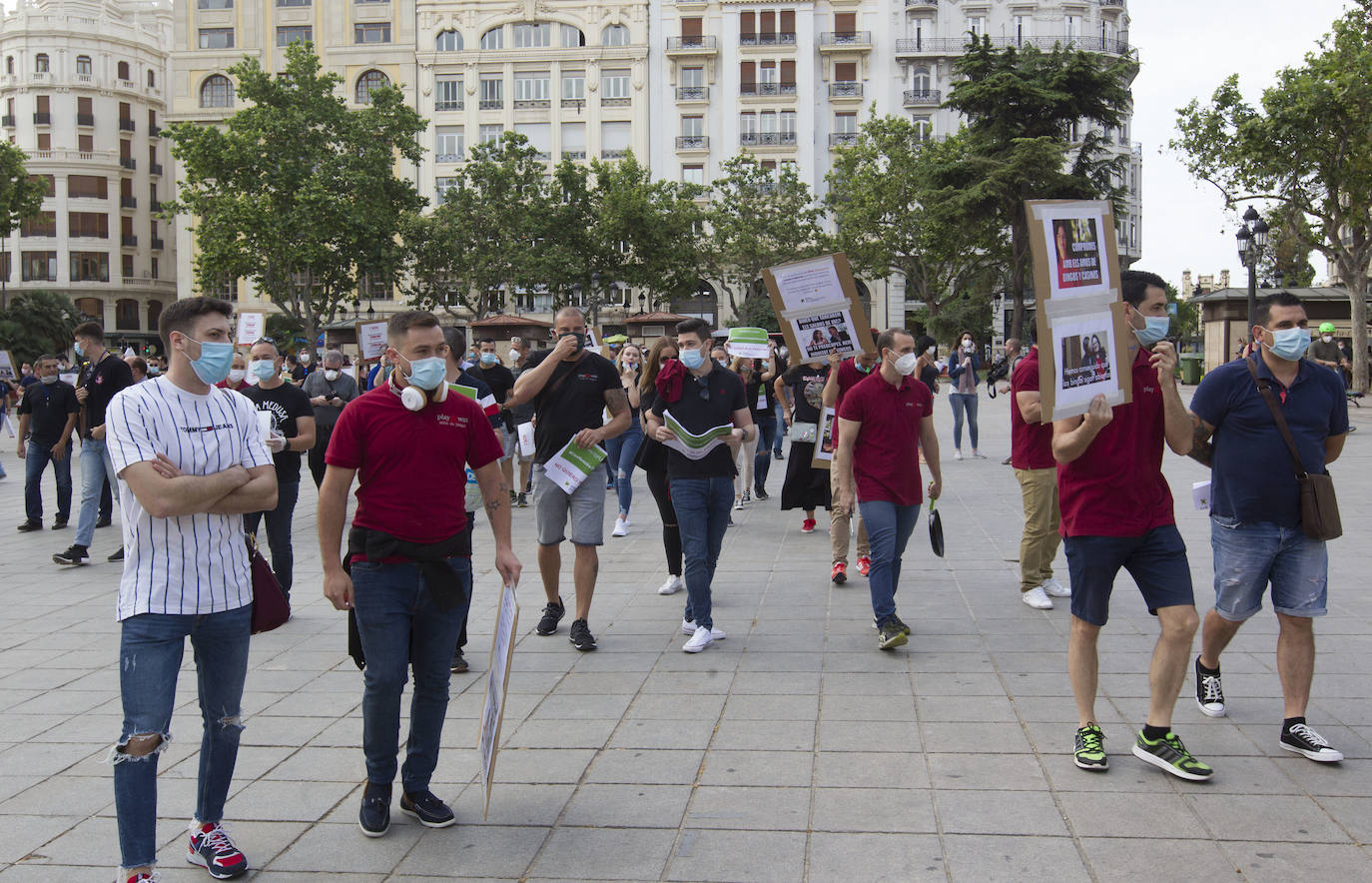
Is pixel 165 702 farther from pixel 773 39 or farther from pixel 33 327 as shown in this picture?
pixel 773 39

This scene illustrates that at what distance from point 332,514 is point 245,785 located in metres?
1.27

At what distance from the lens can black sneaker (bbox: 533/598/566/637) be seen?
23.6 feet

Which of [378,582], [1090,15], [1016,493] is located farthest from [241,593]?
[1090,15]

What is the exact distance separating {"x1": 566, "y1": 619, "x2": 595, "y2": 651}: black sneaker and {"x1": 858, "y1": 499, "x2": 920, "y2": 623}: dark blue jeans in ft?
5.32

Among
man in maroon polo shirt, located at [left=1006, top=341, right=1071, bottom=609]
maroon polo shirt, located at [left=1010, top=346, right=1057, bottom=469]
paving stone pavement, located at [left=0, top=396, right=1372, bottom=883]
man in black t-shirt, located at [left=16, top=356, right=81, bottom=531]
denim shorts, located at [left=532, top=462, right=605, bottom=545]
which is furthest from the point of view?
man in black t-shirt, located at [left=16, top=356, right=81, bottom=531]

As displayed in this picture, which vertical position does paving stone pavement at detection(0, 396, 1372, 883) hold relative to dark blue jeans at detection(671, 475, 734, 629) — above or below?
below

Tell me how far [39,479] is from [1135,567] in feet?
37.2

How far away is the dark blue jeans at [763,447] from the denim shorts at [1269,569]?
359 inches

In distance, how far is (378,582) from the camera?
13.6 feet

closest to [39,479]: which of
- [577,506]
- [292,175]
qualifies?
[577,506]

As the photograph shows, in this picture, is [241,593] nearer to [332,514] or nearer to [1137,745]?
[332,514]

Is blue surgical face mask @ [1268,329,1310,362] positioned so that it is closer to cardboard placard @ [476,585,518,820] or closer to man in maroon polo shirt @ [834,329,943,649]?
man in maroon polo shirt @ [834,329,943,649]

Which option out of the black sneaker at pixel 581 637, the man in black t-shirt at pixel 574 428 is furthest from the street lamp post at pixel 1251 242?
the black sneaker at pixel 581 637

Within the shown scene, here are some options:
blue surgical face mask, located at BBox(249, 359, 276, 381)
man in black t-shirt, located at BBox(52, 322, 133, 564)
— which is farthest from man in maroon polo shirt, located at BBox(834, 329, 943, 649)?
man in black t-shirt, located at BBox(52, 322, 133, 564)
